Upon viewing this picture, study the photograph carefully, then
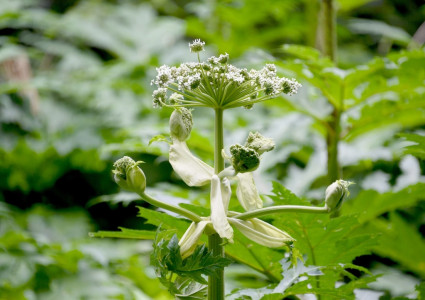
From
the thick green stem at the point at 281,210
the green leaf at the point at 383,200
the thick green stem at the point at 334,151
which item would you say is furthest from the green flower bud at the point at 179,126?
the thick green stem at the point at 334,151

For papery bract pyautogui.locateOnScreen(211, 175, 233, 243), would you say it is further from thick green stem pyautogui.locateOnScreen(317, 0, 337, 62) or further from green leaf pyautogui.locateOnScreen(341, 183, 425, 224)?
thick green stem pyautogui.locateOnScreen(317, 0, 337, 62)

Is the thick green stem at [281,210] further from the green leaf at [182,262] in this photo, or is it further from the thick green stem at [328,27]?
the thick green stem at [328,27]

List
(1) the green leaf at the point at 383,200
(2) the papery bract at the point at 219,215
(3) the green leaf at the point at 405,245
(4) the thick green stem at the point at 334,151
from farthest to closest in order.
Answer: (3) the green leaf at the point at 405,245, (4) the thick green stem at the point at 334,151, (1) the green leaf at the point at 383,200, (2) the papery bract at the point at 219,215

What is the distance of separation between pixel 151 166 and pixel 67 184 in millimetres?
486

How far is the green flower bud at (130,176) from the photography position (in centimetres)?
44

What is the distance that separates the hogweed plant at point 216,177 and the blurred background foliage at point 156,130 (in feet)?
0.36

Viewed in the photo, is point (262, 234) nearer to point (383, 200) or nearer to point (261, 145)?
point (261, 145)

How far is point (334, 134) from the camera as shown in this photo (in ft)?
3.25

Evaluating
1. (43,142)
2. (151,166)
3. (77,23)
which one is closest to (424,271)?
(151,166)

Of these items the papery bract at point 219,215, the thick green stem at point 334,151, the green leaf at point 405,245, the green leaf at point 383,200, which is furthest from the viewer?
the green leaf at point 405,245

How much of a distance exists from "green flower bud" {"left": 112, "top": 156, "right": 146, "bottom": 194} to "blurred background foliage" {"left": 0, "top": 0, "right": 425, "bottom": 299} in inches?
7.5

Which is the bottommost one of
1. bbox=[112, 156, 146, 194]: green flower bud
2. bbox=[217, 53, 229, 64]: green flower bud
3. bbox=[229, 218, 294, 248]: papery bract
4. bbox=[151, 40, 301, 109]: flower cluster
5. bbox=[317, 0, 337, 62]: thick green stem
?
bbox=[229, 218, 294, 248]: papery bract

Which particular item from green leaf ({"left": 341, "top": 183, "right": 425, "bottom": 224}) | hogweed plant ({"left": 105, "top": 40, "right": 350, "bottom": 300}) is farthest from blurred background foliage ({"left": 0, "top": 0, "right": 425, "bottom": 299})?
hogweed plant ({"left": 105, "top": 40, "right": 350, "bottom": 300})

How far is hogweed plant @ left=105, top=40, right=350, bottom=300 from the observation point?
0.45 m
